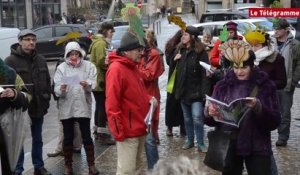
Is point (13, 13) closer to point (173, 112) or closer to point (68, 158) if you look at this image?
→ point (173, 112)

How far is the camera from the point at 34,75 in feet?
21.4

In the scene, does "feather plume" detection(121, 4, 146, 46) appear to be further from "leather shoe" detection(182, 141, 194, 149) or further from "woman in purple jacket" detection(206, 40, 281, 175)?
"leather shoe" detection(182, 141, 194, 149)


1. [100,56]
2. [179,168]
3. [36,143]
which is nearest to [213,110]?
[179,168]

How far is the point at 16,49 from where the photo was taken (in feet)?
21.6

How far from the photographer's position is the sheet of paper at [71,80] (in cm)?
671

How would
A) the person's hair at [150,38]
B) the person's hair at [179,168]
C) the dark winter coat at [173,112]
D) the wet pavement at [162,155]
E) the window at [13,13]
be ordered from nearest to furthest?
the person's hair at [179,168], the wet pavement at [162,155], the person's hair at [150,38], the dark winter coat at [173,112], the window at [13,13]

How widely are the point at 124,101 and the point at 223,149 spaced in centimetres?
105

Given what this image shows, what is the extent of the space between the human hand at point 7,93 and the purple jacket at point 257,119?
2.01m

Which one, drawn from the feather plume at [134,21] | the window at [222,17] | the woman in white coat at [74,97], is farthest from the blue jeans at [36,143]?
the window at [222,17]

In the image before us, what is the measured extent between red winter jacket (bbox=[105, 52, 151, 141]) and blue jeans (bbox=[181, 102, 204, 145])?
245cm

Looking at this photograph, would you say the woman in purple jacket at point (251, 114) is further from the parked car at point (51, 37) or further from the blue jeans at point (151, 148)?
the parked car at point (51, 37)

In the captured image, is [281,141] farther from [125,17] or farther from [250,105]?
[250,105]

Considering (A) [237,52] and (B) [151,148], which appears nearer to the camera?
(A) [237,52]

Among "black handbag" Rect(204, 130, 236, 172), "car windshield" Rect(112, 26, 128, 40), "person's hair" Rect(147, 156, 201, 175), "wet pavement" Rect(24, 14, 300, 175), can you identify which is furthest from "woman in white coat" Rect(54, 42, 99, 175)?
"car windshield" Rect(112, 26, 128, 40)
